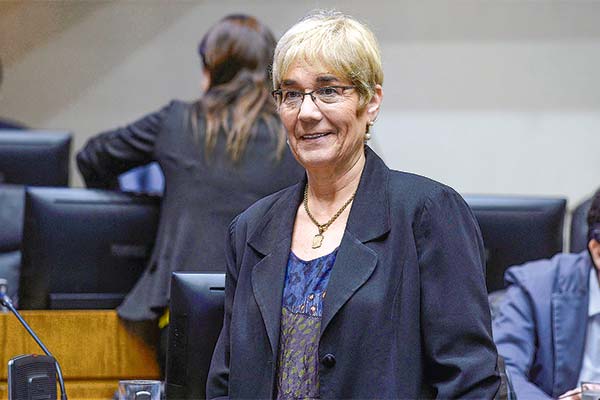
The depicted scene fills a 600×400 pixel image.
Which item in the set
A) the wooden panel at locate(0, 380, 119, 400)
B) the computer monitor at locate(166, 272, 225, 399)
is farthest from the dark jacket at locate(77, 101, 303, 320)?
the computer monitor at locate(166, 272, 225, 399)

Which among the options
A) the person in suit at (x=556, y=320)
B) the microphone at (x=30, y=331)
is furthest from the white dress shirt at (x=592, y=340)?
the microphone at (x=30, y=331)

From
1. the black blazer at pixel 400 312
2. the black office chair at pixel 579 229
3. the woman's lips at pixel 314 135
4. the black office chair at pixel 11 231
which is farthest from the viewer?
the black office chair at pixel 11 231

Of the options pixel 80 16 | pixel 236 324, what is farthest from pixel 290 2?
pixel 236 324

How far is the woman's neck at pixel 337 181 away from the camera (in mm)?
1616

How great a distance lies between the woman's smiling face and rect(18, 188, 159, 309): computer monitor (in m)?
1.09

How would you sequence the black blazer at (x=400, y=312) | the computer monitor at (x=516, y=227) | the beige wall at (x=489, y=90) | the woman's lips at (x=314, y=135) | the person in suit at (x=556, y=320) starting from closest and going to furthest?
the black blazer at (x=400, y=312), the woman's lips at (x=314, y=135), the person in suit at (x=556, y=320), the computer monitor at (x=516, y=227), the beige wall at (x=489, y=90)

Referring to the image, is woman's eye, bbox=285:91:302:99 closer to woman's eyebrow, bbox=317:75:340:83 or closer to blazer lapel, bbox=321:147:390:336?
woman's eyebrow, bbox=317:75:340:83

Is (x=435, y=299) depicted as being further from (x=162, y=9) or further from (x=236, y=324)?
(x=162, y=9)

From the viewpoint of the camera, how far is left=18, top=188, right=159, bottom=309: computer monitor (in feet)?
8.22

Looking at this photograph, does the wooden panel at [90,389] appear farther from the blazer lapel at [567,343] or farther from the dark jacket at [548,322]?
the blazer lapel at [567,343]

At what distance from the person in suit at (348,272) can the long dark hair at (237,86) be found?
0.89 metres

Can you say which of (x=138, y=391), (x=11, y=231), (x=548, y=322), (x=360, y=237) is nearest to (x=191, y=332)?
(x=138, y=391)

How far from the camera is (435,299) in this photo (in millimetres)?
1475

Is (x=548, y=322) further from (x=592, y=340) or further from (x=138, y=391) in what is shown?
(x=138, y=391)
